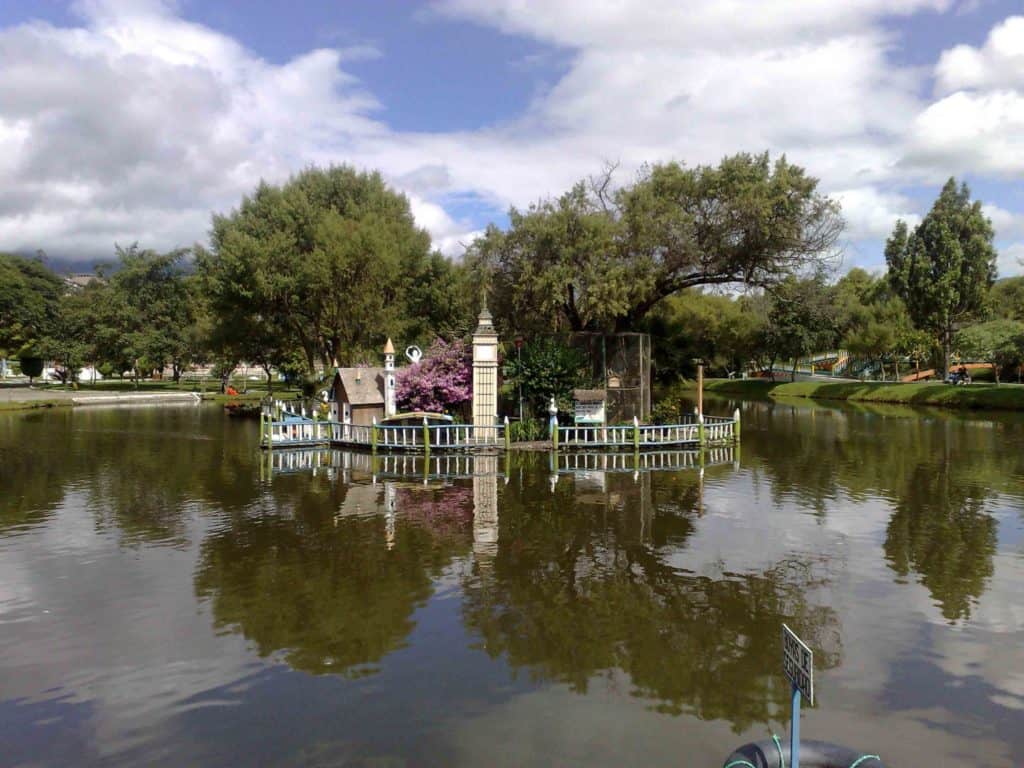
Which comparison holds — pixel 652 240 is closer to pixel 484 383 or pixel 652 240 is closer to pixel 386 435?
pixel 484 383

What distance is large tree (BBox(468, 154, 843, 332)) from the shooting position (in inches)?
Answer: 1019

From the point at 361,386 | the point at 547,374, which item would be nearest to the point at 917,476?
the point at 547,374

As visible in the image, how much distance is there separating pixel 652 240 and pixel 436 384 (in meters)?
Result: 9.74

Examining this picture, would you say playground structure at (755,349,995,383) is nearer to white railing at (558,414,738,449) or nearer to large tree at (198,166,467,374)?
large tree at (198,166,467,374)

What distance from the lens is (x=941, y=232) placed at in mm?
44000

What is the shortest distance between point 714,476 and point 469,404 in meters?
10.3

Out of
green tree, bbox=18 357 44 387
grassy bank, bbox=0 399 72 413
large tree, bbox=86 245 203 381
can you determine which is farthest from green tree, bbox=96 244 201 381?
grassy bank, bbox=0 399 72 413

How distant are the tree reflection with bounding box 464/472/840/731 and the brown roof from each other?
13.5m

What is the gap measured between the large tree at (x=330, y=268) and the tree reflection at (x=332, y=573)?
25.2m

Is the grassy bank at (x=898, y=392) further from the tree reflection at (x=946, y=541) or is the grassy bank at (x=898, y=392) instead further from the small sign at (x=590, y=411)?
the tree reflection at (x=946, y=541)

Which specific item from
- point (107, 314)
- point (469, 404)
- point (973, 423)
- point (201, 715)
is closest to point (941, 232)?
point (973, 423)

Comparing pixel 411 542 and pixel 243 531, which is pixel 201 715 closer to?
pixel 411 542

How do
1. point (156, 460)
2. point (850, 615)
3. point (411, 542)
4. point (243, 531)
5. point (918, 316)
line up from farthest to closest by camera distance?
point (918, 316) < point (156, 460) < point (243, 531) < point (411, 542) < point (850, 615)

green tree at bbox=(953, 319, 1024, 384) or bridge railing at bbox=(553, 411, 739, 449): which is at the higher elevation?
green tree at bbox=(953, 319, 1024, 384)
